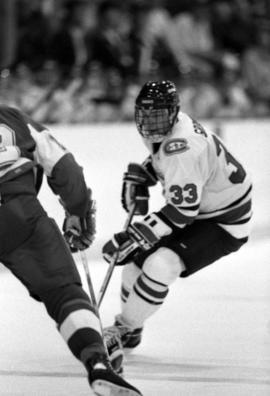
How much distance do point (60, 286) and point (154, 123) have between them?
3.08 ft

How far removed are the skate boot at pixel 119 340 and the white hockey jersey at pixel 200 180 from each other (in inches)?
15.8

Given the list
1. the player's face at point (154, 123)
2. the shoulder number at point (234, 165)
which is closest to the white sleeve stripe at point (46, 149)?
the player's face at point (154, 123)

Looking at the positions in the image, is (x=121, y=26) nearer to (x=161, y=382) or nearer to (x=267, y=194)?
(x=267, y=194)

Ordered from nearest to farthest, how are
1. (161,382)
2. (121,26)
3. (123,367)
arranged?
(161,382)
(123,367)
(121,26)

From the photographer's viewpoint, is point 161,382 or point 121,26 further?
point 121,26

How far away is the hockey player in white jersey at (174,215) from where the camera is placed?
366 centimetres

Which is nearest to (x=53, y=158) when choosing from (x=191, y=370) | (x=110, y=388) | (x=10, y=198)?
(x=10, y=198)

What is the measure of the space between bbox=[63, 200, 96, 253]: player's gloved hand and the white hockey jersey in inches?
14.6

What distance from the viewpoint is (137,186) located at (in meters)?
4.04

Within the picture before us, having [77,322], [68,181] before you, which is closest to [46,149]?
[68,181]

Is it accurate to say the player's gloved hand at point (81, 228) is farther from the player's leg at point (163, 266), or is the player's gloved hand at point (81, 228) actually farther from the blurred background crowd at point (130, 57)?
the blurred background crowd at point (130, 57)

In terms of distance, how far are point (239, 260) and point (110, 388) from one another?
9.35 feet

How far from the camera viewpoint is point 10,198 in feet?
9.84

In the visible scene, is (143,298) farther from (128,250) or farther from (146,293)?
(128,250)
